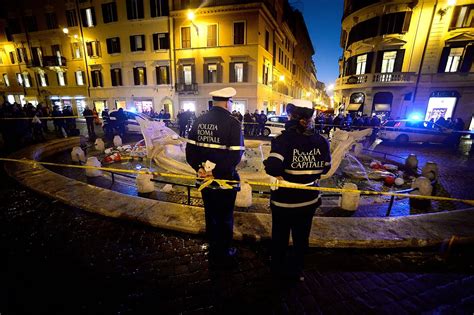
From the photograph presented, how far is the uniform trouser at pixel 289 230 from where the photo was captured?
252 cm

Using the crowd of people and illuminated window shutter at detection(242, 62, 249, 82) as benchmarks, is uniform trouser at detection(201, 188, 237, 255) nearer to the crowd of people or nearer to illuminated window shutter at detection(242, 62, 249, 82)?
the crowd of people

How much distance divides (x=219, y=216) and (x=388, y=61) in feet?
84.9

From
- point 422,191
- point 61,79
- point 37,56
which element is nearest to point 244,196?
point 422,191

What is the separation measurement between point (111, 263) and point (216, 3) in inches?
983

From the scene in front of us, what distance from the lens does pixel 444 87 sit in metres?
20.1

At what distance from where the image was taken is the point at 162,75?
24812 millimetres

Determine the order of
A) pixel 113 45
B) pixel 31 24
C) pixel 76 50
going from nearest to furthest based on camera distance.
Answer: pixel 113 45
pixel 76 50
pixel 31 24

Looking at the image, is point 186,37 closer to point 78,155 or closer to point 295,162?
point 78,155

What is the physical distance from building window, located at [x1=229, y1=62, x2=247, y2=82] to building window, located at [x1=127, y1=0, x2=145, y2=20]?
11536 mm

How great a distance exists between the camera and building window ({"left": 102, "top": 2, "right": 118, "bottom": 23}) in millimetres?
24828

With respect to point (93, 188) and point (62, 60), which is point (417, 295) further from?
point (62, 60)

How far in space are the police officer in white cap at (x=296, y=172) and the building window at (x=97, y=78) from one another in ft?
104

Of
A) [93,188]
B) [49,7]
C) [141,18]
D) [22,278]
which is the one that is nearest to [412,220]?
[22,278]

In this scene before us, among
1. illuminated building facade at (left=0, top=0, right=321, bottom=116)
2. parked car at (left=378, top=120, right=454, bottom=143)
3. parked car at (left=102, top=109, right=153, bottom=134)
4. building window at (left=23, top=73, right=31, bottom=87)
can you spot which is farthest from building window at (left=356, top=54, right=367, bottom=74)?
building window at (left=23, top=73, right=31, bottom=87)
